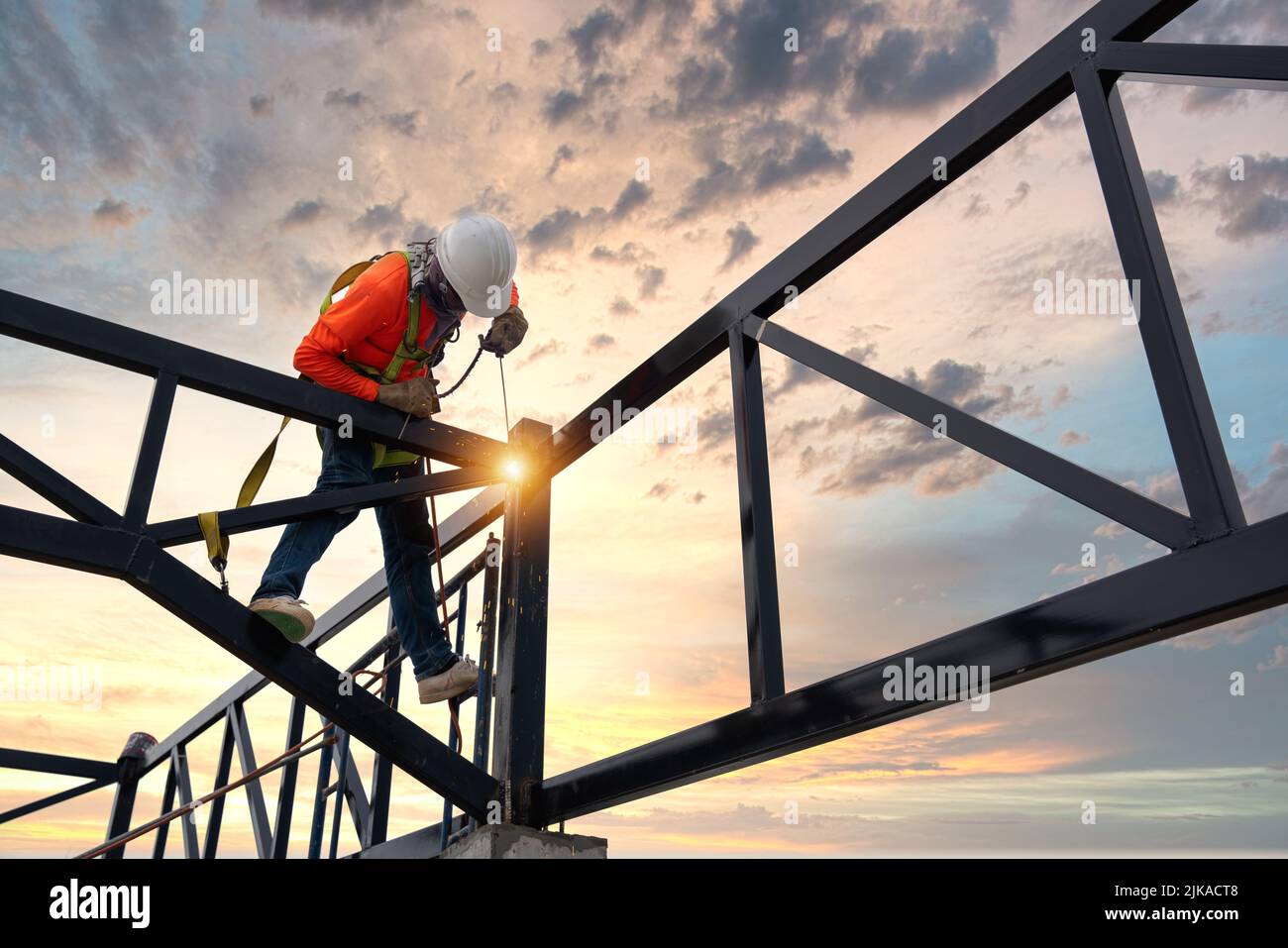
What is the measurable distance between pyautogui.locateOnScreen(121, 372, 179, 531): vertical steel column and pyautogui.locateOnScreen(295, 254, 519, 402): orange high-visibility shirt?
80cm

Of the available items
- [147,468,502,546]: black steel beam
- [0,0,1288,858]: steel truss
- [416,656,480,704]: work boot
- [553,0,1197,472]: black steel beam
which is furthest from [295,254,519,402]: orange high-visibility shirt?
[416,656,480,704]: work boot

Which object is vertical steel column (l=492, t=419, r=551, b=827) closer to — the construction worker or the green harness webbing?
the construction worker

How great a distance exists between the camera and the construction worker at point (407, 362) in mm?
5609

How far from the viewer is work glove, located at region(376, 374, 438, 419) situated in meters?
5.72

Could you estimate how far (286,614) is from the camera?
495cm

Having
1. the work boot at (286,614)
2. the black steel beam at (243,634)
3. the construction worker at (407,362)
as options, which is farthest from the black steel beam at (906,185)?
the black steel beam at (243,634)

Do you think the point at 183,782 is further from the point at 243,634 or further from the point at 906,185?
the point at 906,185

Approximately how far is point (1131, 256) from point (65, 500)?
435cm
